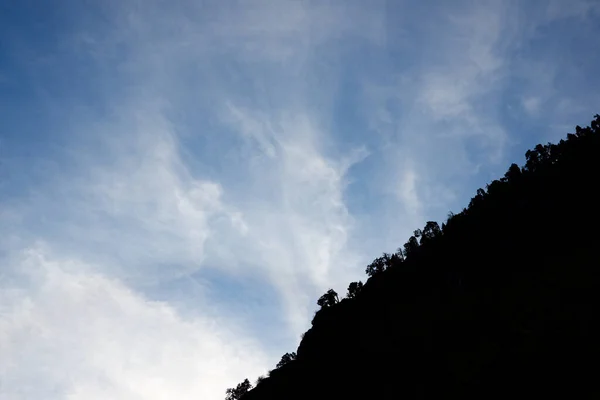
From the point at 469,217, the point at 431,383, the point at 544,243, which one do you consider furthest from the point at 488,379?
the point at 469,217

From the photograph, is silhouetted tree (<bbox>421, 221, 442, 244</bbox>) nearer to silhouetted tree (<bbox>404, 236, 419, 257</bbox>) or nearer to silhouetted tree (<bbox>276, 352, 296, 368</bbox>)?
silhouetted tree (<bbox>404, 236, 419, 257</bbox>)

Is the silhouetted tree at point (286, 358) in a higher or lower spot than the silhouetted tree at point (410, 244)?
lower

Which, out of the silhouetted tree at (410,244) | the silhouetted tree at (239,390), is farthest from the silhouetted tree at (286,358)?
the silhouetted tree at (410,244)

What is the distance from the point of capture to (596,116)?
116 metres

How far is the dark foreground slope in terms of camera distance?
39.6 m

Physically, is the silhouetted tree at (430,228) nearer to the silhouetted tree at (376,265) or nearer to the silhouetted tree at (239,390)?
the silhouetted tree at (376,265)

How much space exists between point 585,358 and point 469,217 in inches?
2731

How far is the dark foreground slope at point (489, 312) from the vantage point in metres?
39.6

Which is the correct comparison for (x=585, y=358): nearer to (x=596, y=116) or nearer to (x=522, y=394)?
(x=522, y=394)

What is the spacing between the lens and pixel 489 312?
2224 inches

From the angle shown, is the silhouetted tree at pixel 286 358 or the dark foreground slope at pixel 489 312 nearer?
the dark foreground slope at pixel 489 312

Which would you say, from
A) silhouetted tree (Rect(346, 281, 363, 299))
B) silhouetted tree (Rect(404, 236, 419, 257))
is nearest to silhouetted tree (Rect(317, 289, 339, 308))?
silhouetted tree (Rect(346, 281, 363, 299))

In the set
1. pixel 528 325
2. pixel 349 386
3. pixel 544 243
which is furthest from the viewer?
pixel 544 243

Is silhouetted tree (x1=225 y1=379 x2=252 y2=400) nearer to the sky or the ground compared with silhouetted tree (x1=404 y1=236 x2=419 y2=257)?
nearer to the ground
